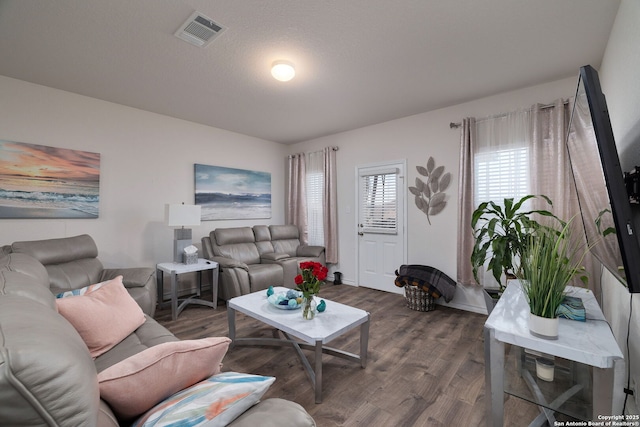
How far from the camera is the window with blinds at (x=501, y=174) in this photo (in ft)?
9.68

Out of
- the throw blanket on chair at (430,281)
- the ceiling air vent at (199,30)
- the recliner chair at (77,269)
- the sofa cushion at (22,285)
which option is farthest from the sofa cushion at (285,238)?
the sofa cushion at (22,285)

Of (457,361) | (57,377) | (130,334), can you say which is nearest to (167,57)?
(130,334)

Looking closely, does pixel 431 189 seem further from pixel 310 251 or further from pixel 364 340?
pixel 364 340

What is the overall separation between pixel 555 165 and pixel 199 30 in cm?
345

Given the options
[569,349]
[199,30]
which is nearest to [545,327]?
[569,349]

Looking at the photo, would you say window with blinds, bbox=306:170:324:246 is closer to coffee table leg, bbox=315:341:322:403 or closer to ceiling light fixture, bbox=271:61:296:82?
ceiling light fixture, bbox=271:61:296:82

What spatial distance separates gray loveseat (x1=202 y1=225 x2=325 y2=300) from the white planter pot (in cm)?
301

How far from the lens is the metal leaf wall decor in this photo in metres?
3.53

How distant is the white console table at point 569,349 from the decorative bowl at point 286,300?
129cm

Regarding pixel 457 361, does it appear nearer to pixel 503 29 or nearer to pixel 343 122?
pixel 503 29

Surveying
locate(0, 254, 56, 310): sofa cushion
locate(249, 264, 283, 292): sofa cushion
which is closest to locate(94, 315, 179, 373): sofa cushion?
locate(0, 254, 56, 310): sofa cushion

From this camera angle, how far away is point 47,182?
2941 mm

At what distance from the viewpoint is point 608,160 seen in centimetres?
94

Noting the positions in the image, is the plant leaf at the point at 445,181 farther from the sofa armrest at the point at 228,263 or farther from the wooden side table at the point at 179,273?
the wooden side table at the point at 179,273
